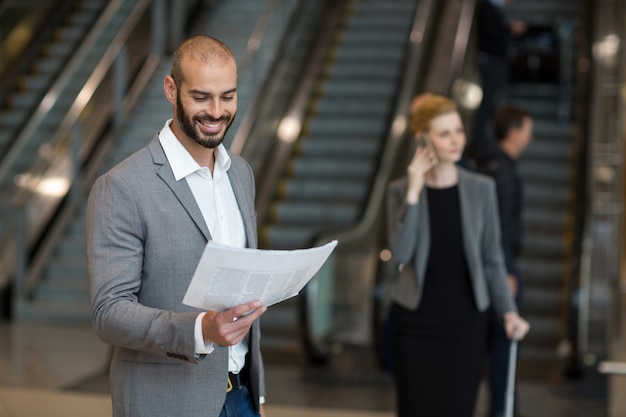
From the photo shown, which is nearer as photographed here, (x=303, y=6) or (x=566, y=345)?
(x=566, y=345)

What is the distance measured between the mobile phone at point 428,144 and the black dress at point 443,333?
0.57 ft

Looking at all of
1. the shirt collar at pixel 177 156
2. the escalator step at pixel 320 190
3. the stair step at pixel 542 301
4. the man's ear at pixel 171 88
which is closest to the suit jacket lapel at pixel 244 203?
the shirt collar at pixel 177 156

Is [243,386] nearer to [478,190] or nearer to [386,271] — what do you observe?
[478,190]

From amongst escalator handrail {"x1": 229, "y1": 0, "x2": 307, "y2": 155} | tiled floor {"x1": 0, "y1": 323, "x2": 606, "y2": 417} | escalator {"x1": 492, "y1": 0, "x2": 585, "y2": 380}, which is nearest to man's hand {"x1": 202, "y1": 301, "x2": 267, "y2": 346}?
tiled floor {"x1": 0, "y1": 323, "x2": 606, "y2": 417}

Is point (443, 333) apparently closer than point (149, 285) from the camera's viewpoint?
No

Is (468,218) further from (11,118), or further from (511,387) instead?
(11,118)

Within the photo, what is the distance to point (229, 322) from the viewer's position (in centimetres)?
188

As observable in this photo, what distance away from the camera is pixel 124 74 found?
442 inches

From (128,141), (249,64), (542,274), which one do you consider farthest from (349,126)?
(542,274)

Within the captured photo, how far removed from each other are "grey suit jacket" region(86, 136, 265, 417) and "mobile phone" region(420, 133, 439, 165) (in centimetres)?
175

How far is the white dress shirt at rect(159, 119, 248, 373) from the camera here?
84.4 inches

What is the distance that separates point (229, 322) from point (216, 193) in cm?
43

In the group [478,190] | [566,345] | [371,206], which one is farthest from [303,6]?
[478,190]

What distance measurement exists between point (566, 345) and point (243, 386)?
184 inches
